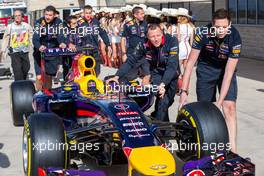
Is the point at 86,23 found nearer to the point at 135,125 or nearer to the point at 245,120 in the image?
the point at 245,120

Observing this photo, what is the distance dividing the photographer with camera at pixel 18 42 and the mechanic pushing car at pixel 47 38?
42.0 inches

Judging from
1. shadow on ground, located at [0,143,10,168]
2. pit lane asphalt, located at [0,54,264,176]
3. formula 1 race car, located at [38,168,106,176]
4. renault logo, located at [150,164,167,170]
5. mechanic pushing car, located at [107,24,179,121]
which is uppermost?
mechanic pushing car, located at [107,24,179,121]

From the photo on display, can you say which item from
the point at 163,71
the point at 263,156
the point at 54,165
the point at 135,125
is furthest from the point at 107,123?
the point at 263,156

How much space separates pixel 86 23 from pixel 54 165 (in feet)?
23.3

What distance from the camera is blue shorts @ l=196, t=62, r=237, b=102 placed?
5785mm

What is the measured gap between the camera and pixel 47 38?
31.1ft

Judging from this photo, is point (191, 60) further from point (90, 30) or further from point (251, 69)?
point (251, 69)

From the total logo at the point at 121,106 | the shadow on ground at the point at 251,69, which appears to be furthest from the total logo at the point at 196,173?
the shadow on ground at the point at 251,69

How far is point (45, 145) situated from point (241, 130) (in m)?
3.56

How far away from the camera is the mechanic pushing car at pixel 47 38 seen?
9.25 meters

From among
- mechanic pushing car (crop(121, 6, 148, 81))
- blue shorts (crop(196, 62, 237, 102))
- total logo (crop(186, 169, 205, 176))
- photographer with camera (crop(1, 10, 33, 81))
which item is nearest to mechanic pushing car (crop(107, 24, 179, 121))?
blue shorts (crop(196, 62, 237, 102))

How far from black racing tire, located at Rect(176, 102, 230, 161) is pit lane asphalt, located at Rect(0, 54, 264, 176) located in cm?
60

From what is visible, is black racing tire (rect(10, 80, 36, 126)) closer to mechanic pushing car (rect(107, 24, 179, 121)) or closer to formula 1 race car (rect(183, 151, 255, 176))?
mechanic pushing car (rect(107, 24, 179, 121))

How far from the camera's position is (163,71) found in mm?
6320
